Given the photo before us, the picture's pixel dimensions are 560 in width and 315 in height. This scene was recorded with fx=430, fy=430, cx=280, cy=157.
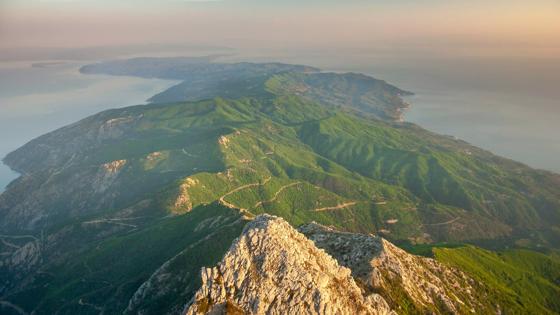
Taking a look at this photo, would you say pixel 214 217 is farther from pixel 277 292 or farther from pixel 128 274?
pixel 277 292

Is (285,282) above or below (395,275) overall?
above

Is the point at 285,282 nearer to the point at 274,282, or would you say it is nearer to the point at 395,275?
the point at 274,282

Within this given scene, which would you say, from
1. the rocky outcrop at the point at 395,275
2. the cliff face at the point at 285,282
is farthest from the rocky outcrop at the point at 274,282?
the rocky outcrop at the point at 395,275

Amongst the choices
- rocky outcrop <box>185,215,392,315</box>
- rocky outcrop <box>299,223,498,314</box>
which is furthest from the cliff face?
rocky outcrop <box>299,223,498,314</box>

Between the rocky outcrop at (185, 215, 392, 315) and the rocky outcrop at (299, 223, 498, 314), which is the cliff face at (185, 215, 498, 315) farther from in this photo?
the rocky outcrop at (299, 223, 498, 314)

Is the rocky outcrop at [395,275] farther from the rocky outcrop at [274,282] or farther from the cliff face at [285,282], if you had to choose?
the rocky outcrop at [274,282]

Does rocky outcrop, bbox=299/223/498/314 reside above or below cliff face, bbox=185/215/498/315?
below

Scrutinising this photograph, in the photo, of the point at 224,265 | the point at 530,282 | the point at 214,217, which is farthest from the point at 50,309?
the point at 530,282

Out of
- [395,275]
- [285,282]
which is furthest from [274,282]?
[395,275]
